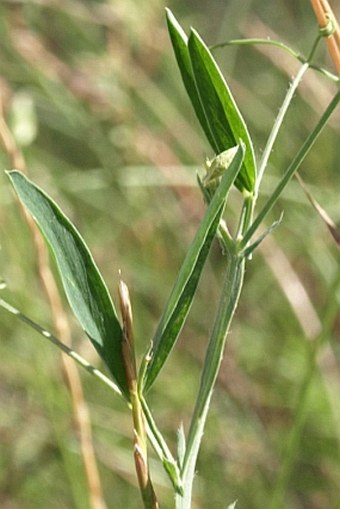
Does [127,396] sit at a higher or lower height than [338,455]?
higher

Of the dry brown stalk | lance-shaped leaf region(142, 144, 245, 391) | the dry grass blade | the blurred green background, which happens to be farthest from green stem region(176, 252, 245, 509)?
the blurred green background

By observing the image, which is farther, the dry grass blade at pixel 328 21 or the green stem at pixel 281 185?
the dry grass blade at pixel 328 21

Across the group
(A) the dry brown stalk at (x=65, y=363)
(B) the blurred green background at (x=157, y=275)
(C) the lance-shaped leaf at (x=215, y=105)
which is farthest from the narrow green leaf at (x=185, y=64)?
(B) the blurred green background at (x=157, y=275)

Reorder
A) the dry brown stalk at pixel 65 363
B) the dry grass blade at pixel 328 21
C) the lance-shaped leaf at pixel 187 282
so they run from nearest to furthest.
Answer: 1. the lance-shaped leaf at pixel 187 282
2. the dry grass blade at pixel 328 21
3. the dry brown stalk at pixel 65 363

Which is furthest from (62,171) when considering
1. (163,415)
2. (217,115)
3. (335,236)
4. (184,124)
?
(217,115)

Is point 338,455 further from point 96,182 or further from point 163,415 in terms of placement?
point 96,182

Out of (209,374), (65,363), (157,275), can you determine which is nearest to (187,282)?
(209,374)

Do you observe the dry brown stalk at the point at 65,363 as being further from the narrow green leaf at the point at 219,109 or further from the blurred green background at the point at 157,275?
the narrow green leaf at the point at 219,109
